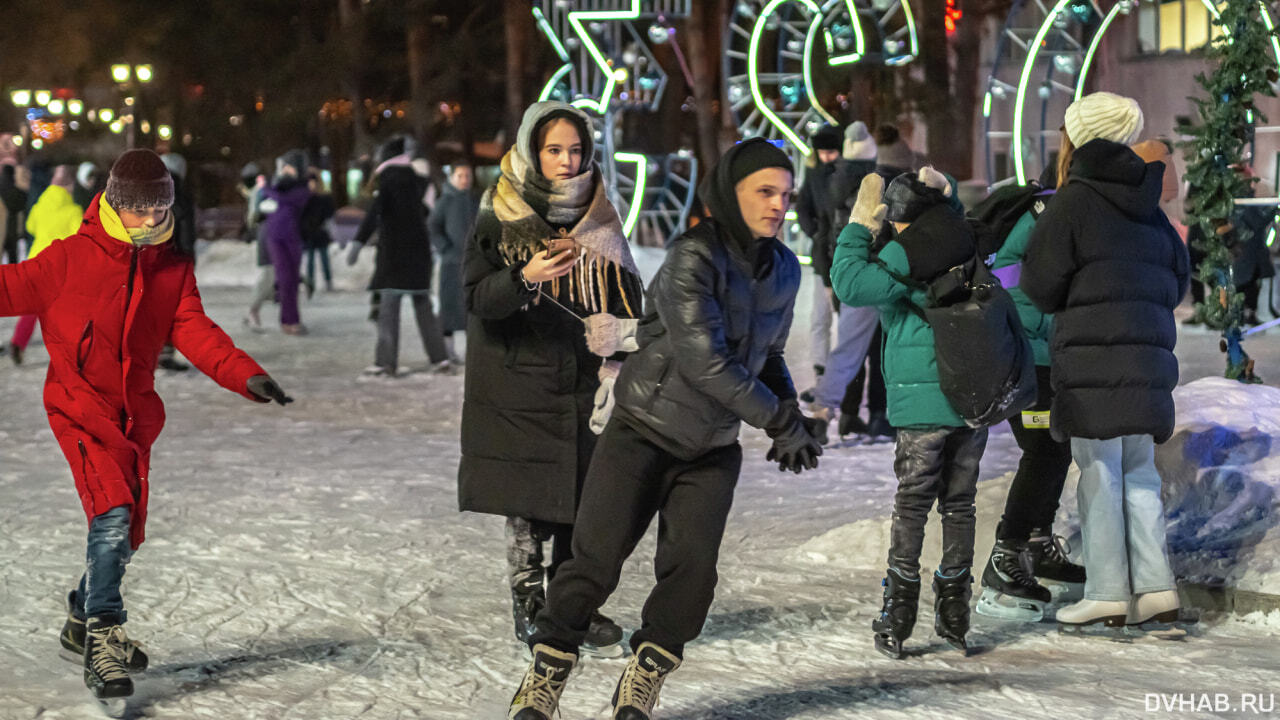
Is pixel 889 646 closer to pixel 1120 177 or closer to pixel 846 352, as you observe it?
pixel 1120 177

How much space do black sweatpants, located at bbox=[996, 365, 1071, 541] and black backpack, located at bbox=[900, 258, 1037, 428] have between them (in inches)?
29.3

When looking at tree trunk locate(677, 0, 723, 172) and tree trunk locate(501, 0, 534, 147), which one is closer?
tree trunk locate(677, 0, 723, 172)

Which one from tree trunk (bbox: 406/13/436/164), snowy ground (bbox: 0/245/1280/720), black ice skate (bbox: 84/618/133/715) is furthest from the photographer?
tree trunk (bbox: 406/13/436/164)

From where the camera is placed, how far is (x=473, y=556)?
6734mm

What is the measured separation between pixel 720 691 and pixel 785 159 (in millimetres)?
1583

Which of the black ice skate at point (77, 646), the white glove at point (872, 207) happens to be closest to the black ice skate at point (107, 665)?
the black ice skate at point (77, 646)

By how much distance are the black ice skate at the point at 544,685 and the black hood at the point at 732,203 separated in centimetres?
112

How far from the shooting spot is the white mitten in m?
5.20

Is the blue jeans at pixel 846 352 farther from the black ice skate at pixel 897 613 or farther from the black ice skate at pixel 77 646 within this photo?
the black ice skate at pixel 77 646

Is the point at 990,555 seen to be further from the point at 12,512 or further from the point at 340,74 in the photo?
the point at 340,74

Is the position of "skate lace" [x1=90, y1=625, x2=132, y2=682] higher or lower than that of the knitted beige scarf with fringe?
lower

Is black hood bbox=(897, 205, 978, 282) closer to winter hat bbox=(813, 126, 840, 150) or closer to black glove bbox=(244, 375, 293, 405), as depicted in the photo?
black glove bbox=(244, 375, 293, 405)

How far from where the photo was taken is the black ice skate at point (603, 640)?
5297 millimetres

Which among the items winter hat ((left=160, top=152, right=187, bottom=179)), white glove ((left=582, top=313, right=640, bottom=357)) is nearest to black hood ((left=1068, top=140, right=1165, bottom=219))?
white glove ((left=582, top=313, right=640, bottom=357))
